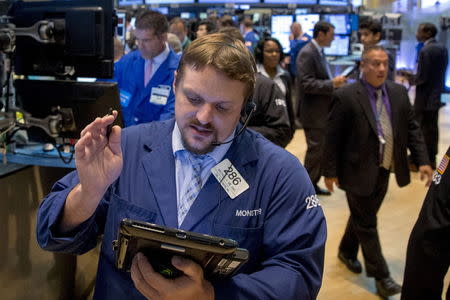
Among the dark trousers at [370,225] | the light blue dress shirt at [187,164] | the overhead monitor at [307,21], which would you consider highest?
the overhead monitor at [307,21]

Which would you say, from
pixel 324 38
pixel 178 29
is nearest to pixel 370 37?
pixel 324 38

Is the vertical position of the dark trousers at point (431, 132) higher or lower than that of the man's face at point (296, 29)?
lower

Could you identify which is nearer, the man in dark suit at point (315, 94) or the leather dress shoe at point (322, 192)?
the man in dark suit at point (315, 94)

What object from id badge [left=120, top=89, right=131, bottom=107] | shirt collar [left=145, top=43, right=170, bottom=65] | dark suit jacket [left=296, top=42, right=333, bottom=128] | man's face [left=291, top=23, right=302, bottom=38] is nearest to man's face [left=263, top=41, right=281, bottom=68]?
shirt collar [left=145, top=43, right=170, bottom=65]

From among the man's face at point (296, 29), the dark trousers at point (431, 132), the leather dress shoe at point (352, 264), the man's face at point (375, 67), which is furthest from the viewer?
the man's face at point (296, 29)

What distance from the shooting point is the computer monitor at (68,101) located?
7.67 ft

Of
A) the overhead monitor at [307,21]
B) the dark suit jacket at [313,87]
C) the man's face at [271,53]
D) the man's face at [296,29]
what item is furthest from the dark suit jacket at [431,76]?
the overhead monitor at [307,21]

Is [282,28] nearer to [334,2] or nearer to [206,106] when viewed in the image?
[334,2]

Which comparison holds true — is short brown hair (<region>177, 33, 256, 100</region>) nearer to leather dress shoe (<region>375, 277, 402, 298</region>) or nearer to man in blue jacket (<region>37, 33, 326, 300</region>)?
man in blue jacket (<region>37, 33, 326, 300</region>)

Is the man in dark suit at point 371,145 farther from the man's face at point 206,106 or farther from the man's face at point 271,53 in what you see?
the man's face at point 206,106

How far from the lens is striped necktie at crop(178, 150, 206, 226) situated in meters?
1.38

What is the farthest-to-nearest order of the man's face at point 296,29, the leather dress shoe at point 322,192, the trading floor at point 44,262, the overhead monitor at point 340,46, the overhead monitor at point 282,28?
the overhead monitor at point 282,28 < the man's face at point 296,29 < the overhead monitor at point 340,46 < the leather dress shoe at point 322,192 < the trading floor at point 44,262

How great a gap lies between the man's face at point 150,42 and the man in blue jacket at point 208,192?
212cm

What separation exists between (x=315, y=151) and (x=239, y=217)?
4.09 m
